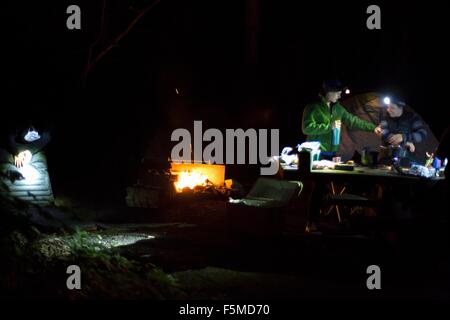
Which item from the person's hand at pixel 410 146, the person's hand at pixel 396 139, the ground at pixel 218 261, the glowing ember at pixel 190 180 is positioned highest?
the person's hand at pixel 396 139

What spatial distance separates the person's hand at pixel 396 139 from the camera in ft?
32.5

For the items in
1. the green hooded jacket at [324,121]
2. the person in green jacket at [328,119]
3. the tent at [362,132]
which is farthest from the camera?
the tent at [362,132]

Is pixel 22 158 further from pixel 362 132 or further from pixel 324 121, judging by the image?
pixel 362 132

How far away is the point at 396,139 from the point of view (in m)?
9.95

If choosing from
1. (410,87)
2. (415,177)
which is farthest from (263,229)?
(410,87)

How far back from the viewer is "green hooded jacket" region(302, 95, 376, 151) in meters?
10.2

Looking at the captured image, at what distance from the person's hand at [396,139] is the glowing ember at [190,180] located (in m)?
5.00

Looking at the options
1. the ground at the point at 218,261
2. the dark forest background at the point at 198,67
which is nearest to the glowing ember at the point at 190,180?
the dark forest background at the point at 198,67

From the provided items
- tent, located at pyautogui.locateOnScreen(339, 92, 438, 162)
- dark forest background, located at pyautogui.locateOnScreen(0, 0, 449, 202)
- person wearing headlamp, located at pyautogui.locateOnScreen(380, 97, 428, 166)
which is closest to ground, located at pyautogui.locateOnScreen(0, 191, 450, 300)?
tent, located at pyautogui.locateOnScreen(339, 92, 438, 162)

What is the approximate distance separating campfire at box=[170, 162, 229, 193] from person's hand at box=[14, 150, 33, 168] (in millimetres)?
3468

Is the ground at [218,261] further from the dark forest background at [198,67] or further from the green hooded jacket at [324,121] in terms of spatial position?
the dark forest background at [198,67]

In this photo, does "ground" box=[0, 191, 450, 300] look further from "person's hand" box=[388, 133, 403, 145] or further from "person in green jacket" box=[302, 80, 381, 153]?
"person's hand" box=[388, 133, 403, 145]

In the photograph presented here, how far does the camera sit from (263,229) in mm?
8984

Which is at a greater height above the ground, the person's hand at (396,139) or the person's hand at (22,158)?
the person's hand at (396,139)
